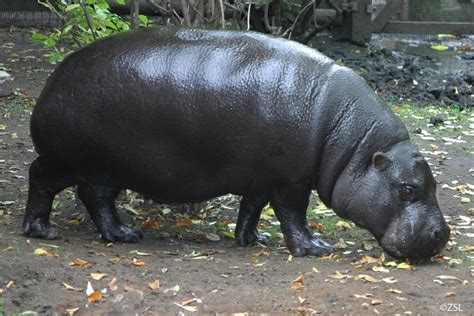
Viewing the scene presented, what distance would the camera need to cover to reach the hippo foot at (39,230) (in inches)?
244

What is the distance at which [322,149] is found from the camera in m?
5.93

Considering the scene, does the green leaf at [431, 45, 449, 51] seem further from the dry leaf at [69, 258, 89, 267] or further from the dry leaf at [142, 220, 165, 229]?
the dry leaf at [69, 258, 89, 267]

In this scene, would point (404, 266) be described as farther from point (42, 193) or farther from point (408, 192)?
point (42, 193)

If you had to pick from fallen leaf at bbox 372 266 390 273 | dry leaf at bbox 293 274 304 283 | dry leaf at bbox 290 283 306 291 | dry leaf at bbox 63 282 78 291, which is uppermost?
dry leaf at bbox 63 282 78 291

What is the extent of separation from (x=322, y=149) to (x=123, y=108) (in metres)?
1.28

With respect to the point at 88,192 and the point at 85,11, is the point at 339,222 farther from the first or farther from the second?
the point at 85,11

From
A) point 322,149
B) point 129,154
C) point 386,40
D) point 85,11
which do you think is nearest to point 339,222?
point 322,149

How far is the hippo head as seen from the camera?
229 inches

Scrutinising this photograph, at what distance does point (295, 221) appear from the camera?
6125mm

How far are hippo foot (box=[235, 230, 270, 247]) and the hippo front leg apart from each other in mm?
289

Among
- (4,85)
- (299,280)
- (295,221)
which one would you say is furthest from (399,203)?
(4,85)

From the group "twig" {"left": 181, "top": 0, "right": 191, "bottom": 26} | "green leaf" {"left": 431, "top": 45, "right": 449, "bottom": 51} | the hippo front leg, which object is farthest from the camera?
"green leaf" {"left": 431, "top": 45, "right": 449, "bottom": 51}

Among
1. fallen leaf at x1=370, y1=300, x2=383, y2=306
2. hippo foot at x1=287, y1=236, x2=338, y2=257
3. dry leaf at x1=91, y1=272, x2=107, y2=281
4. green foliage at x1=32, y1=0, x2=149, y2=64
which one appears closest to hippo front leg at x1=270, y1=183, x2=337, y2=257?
hippo foot at x1=287, y1=236, x2=338, y2=257

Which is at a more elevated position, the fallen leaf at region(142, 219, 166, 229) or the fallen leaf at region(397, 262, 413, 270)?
the fallen leaf at region(397, 262, 413, 270)
